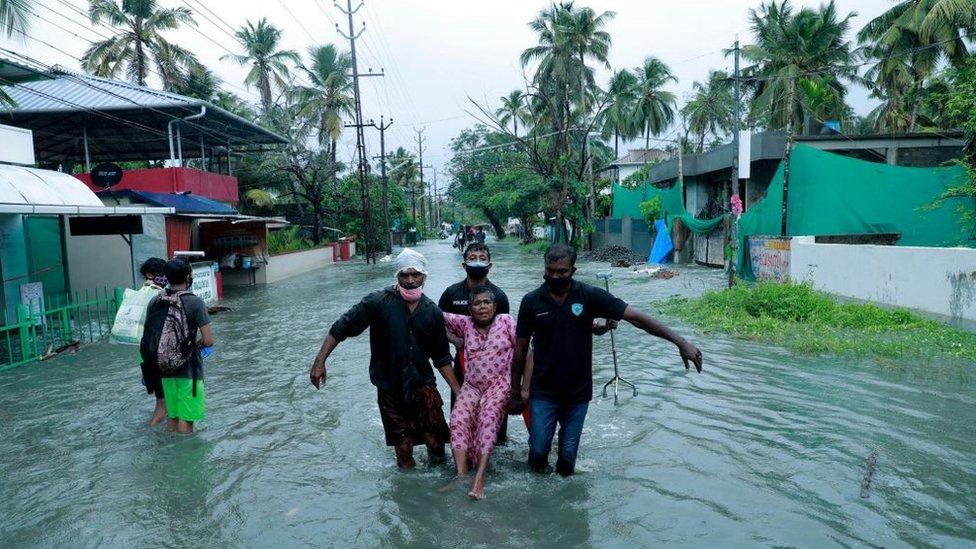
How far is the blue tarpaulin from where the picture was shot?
26391mm

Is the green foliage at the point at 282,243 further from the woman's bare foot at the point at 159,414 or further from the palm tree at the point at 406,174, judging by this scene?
the palm tree at the point at 406,174

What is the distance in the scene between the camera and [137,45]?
3056cm

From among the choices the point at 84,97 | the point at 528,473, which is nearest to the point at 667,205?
the point at 84,97

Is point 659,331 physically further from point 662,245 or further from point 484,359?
point 662,245

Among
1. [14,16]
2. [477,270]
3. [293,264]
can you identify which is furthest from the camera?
[293,264]

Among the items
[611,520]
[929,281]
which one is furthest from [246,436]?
[929,281]

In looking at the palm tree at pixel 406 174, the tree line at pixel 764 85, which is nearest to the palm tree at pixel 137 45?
the tree line at pixel 764 85

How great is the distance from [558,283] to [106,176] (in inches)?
629

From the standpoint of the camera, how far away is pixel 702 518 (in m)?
4.32

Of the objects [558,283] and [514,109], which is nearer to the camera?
[558,283]

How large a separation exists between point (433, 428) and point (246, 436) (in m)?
2.19

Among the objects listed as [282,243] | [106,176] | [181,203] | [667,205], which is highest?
[106,176]

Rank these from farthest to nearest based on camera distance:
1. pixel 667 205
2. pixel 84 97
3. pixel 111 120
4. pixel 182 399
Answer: pixel 667 205 → pixel 111 120 → pixel 84 97 → pixel 182 399

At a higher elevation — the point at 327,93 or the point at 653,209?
the point at 327,93
